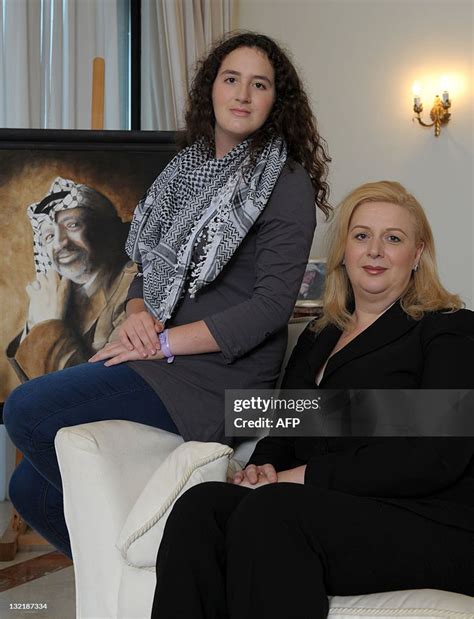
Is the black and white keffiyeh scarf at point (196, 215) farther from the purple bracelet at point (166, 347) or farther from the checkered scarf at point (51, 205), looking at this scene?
the checkered scarf at point (51, 205)

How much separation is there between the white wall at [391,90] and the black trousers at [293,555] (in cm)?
339

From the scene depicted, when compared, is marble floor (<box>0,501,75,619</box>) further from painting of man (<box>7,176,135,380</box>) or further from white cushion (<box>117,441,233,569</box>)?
white cushion (<box>117,441,233,569</box>)

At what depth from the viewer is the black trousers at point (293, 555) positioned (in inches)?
54.9

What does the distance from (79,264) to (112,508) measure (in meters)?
1.49

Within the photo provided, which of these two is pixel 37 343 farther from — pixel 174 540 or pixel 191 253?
pixel 174 540

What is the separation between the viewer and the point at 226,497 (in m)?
1.58

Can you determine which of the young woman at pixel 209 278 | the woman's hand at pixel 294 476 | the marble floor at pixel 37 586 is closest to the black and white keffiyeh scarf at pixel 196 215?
the young woman at pixel 209 278

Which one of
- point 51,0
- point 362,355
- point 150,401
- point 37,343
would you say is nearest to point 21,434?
point 150,401

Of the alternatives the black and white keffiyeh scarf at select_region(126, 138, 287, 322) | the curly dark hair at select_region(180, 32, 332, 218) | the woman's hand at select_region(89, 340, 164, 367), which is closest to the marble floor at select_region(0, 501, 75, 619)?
the woman's hand at select_region(89, 340, 164, 367)

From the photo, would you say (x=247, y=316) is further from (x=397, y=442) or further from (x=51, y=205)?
(x=51, y=205)

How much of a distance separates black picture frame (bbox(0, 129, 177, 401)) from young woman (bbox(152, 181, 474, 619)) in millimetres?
1198

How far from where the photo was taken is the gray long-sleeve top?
1891 mm

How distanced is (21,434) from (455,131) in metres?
3.59

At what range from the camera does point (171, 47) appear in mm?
4520
